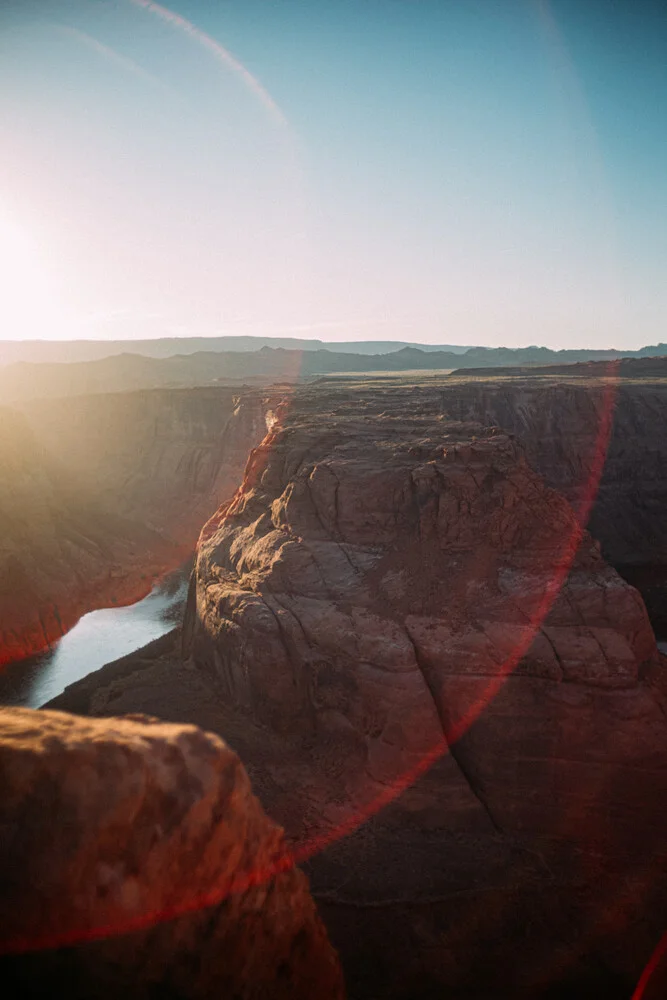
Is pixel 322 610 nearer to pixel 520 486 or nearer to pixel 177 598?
pixel 520 486

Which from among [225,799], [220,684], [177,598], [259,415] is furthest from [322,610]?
[259,415]

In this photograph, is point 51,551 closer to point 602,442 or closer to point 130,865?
point 130,865

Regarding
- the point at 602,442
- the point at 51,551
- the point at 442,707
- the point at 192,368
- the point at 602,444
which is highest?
Result: the point at 192,368

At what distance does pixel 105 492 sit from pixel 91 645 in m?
32.1

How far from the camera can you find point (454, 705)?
1598cm

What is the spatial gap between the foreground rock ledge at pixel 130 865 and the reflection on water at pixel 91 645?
77.1 ft

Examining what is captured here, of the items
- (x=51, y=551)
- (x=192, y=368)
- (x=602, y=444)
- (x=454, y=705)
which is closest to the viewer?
(x=454, y=705)

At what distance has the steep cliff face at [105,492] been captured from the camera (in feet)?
120

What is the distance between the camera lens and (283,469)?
23406 millimetres

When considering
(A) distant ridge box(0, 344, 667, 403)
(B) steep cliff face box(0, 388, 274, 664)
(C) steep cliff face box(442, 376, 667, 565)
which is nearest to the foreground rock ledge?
(B) steep cliff face box(0, 388, 274, 664)

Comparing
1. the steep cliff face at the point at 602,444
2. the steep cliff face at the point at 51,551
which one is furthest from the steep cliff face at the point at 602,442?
the steep cliff face at the point at 51,551

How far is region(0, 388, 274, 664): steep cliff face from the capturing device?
36.6 metres

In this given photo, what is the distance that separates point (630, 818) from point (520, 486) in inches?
351

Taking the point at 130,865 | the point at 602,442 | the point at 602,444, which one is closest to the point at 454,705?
the point at 130,865
